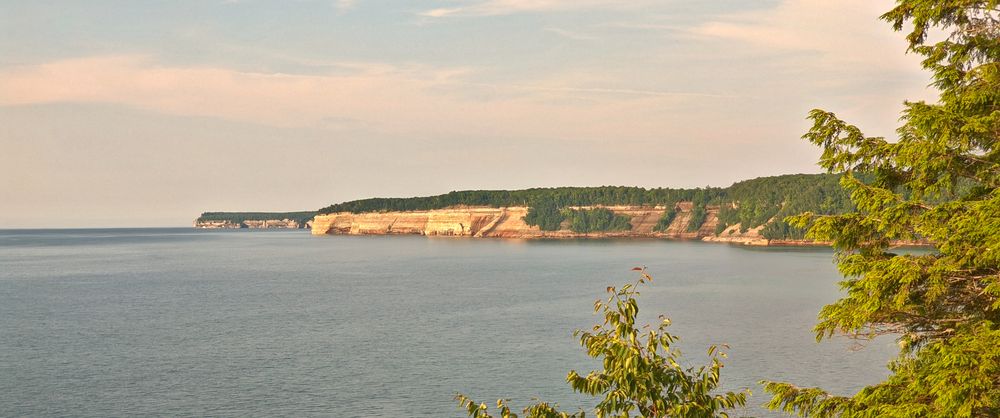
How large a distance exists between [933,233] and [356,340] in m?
44.6

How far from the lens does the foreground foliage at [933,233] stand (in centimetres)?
1302

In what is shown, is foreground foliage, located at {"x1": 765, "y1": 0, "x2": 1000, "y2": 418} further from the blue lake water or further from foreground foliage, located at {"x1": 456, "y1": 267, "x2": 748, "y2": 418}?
Result: the blue lake water

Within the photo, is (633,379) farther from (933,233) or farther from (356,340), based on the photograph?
(356,340)

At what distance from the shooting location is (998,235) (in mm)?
12594

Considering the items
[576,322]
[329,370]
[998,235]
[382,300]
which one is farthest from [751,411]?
[382,300]

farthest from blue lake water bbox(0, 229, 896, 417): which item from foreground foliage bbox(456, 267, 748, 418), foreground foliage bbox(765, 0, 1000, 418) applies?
foreground foliage bbox(456, 267, 748, 418)

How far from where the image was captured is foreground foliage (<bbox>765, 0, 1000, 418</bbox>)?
13.0m

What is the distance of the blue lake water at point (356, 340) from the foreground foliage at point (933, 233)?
20.8m

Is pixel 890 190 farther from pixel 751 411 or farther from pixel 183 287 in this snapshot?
pixel 183 287

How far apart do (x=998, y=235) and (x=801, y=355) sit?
36725mm

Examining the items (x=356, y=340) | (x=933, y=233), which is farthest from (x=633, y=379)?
(x=356, y=340)

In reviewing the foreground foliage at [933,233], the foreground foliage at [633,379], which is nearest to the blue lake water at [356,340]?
the foreground foliage at [933,233]

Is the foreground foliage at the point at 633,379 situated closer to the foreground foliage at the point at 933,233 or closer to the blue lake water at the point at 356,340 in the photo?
the foreground foliage at the point at 933,233

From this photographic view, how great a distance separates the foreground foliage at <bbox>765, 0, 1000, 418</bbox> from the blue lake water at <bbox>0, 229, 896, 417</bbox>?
68.2 feet
